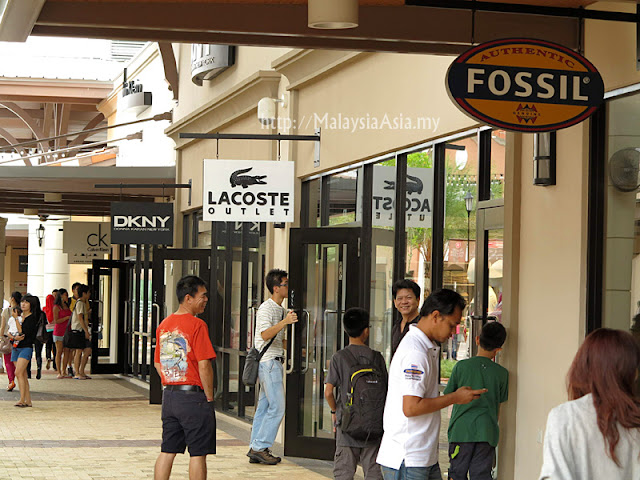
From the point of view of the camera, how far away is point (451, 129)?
8391 mm

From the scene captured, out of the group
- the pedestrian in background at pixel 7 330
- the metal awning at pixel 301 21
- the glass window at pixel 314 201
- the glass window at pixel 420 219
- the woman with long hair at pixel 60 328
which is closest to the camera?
the metal awning at pixel 301 21

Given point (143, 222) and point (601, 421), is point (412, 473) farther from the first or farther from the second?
point (143, 222)

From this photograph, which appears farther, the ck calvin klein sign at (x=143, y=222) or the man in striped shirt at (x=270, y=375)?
the ck calvin klein sign at (x=143, y=222)

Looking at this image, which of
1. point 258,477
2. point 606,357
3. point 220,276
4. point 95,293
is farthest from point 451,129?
point 95,293

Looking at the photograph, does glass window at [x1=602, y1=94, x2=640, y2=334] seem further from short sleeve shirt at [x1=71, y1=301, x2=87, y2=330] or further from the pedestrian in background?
short sleeve shirt at [x1=71, y1=301, x2=87, y2=330]

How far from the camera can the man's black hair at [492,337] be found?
7004 millimetres

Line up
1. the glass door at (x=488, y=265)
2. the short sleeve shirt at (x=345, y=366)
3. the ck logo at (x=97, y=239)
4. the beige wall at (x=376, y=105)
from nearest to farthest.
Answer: the short sleeve shirt at (x=345, y=366) < the glass door at (x=488, y=265) < the beige wall at (x=376, y=105) < the ck logo at (x=97, y=239)

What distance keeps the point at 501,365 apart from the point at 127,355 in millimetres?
16209

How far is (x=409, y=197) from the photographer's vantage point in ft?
31.0

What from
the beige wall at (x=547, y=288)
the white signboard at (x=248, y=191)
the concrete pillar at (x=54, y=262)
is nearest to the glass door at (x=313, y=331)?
the white signboard at (x=248, y=191)

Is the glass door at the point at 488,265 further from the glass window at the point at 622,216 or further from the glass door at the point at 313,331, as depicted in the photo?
the glass door at the point at 313,331

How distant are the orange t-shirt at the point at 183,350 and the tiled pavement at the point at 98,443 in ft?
7.31

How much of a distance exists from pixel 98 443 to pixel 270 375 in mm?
2501

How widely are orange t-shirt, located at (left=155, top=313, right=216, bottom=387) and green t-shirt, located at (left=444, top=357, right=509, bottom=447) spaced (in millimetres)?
1961
